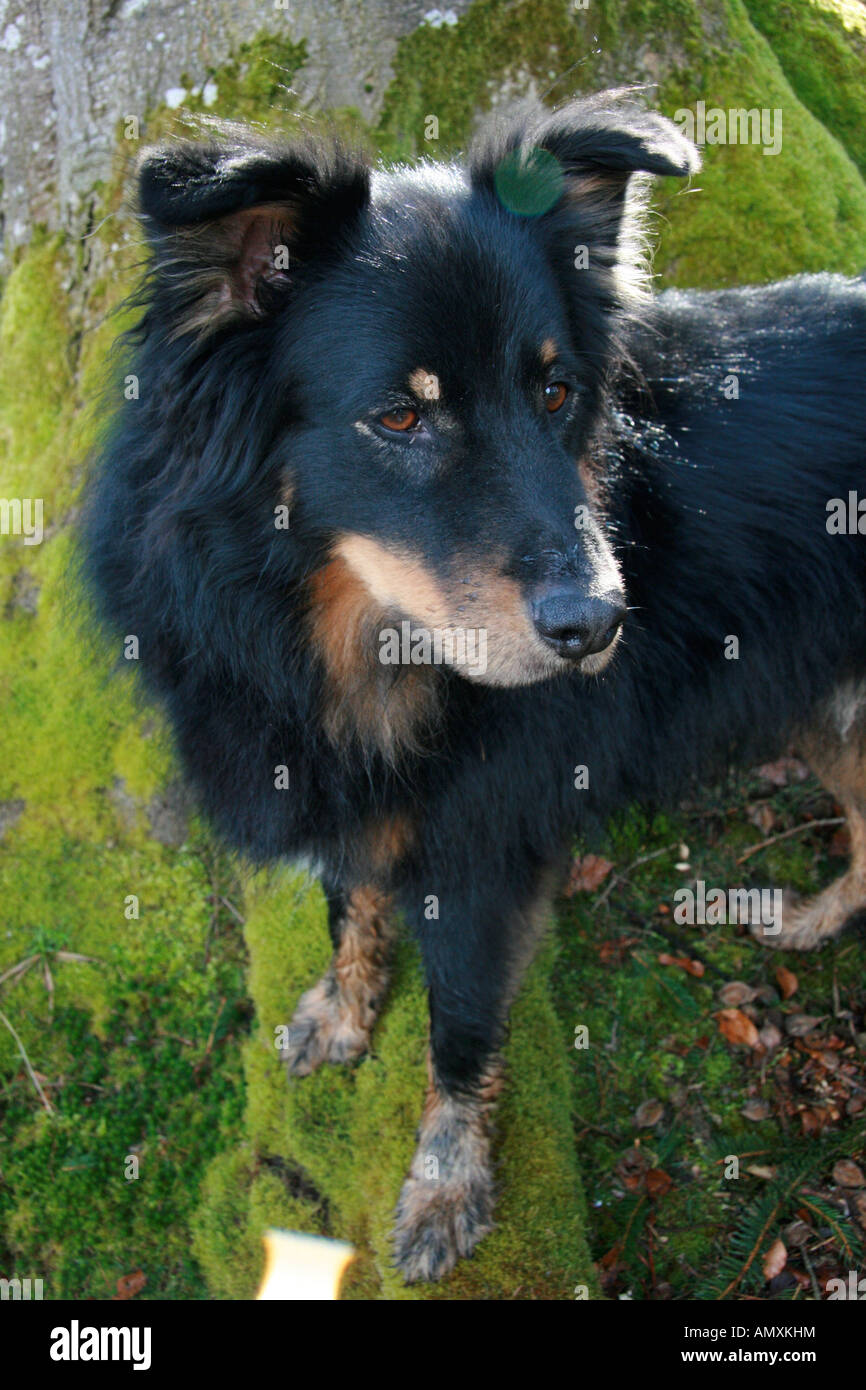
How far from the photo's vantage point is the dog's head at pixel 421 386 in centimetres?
222

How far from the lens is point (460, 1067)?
10.4 ft

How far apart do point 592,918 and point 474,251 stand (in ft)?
9.49

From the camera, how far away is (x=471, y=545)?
227 cm

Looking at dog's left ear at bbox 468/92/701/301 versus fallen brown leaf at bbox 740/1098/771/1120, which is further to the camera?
fallen brown leaf at bbox 740/1098/771/1120

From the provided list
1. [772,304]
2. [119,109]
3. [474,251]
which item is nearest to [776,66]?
[772,304]

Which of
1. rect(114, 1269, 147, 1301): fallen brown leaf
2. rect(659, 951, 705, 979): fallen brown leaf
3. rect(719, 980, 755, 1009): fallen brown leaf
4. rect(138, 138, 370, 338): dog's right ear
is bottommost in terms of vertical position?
rect(114, 1269, 147, 1301): fallen brown leaf

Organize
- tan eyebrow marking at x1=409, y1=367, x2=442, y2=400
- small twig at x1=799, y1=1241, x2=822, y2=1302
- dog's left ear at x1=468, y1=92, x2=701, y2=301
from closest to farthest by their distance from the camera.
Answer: tan eyebrow marking at x1=409, y1=367, x2=442, y2=400 → dog's left ear at x1=468, y1=92, x2=701, y2=301 → small twig at x1=799, y1=1241, x2=822, y2=1302

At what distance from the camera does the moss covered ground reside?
3434 mm

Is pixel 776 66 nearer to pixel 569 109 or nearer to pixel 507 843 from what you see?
pixel 569 109

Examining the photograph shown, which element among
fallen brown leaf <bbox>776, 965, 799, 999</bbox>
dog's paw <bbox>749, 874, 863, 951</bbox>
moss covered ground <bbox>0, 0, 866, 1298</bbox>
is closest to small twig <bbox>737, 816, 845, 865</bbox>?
moss covered ground <bbox>0, 0, 866, 1298</bbox>

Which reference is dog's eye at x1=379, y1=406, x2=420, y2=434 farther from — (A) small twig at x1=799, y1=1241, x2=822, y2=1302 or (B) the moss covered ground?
(A) small twig at x1=799, y1=1241, x2=822, y2=1302

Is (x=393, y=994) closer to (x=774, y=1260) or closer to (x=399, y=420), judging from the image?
(x=774, y=1260)

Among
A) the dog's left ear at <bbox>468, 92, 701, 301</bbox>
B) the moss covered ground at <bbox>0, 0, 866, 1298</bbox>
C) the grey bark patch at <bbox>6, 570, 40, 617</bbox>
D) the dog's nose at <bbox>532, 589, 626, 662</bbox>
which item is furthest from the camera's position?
the grey bark patch at <bbox>6, 570, 40, 617</bbox>

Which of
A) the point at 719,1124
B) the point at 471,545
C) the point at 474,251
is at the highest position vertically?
the point at 474,251
